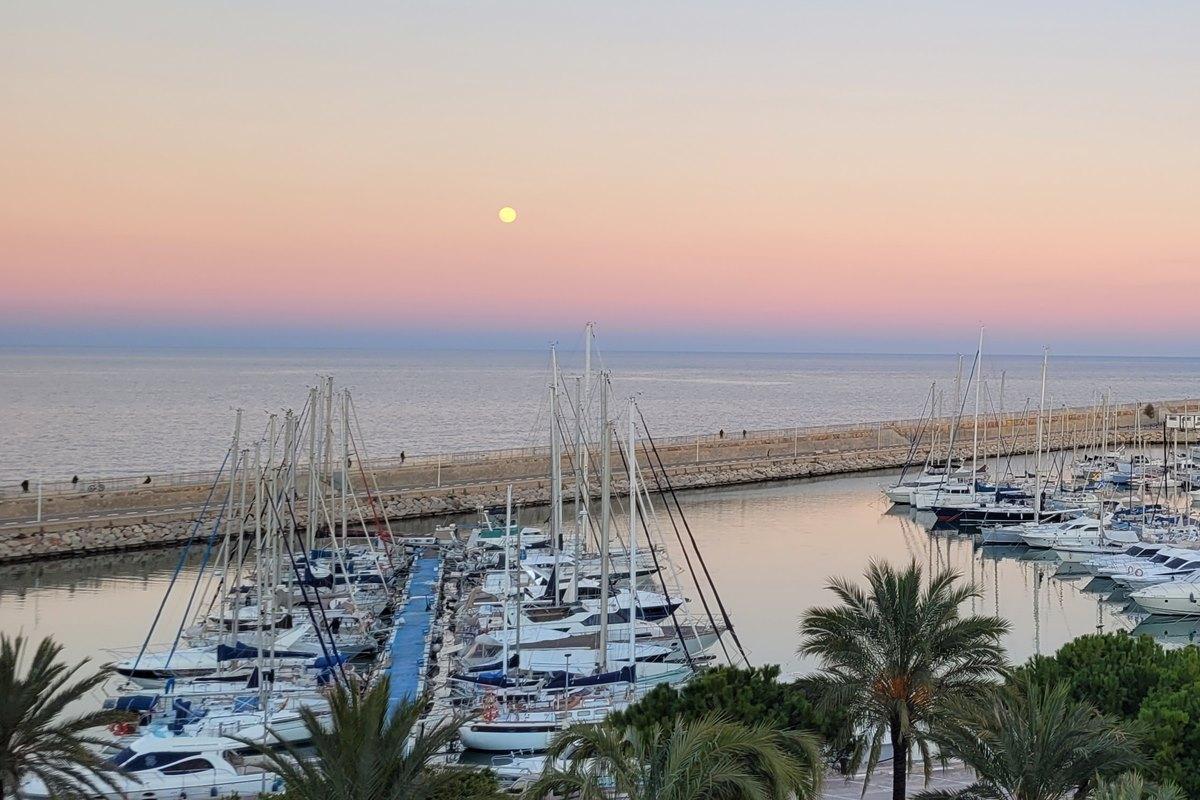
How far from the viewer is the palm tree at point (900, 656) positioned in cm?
1850

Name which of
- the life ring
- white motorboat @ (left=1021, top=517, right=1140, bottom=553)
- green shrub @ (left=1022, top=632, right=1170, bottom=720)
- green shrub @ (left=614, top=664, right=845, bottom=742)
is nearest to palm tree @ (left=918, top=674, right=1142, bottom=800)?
green shrub @ (left=614, top=664, right=845, bottom=742)

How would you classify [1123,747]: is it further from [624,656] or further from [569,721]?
[624,656]

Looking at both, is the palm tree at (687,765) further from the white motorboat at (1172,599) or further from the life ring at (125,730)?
the white motorboat at (1172,599)

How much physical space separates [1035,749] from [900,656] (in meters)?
3.53

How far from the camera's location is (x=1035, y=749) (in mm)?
15211

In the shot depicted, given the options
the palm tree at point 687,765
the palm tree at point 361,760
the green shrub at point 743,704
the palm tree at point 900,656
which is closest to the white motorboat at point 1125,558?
the palm tree at point 900,656

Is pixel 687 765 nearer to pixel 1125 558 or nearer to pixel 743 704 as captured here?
pixel 743 704

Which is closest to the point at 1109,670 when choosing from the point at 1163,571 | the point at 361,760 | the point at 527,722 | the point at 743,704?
the point at 743,704

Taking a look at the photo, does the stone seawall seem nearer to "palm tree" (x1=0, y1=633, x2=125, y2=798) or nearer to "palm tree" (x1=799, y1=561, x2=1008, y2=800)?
"palm tree" (x1=0, y1=633, x2=125, y2=798)

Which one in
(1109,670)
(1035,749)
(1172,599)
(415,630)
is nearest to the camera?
(1035,749)

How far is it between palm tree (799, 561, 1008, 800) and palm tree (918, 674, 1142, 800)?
7.35ft

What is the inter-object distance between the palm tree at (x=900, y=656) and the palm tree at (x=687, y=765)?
2.92 m

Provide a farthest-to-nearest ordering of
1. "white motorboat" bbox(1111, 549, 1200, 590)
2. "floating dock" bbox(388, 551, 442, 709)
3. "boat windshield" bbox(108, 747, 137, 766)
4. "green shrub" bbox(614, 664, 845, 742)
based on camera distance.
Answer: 1. "white motorboat" bbox(1111, 549, 1200, 590)
2. "floating dock" bbox(388, 551, 442, 709)
3. "boat windshield" bbox(108, 747, 137, 766)
4. "green shrub" bbox(614, 664, 845, 742)

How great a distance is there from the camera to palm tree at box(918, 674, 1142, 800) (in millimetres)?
15195
